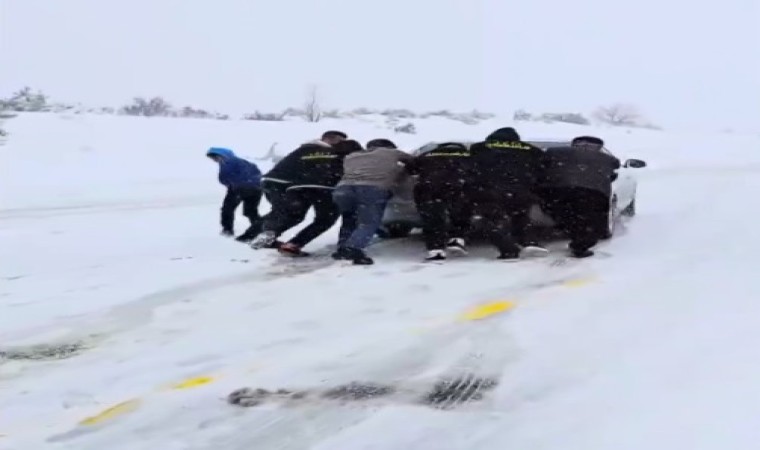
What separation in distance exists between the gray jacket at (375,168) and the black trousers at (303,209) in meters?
0.51

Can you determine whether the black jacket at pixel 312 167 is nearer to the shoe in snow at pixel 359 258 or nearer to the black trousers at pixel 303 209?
the black trousers at pixel 303 209

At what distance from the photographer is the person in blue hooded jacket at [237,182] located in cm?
1127

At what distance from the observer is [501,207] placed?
929cm

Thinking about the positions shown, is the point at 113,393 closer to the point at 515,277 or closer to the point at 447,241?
the point at 515,277

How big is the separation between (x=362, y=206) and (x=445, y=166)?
3.12 feet

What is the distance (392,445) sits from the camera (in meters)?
4.15

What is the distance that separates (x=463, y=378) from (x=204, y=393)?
4.74 ft

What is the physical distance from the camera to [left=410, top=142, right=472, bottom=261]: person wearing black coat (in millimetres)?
9250

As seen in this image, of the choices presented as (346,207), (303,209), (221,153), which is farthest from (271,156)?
(346,207)

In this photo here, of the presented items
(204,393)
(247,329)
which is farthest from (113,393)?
(247,329)

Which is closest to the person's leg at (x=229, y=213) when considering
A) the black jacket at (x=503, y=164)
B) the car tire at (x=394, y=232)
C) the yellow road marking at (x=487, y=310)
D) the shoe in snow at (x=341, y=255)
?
the car tire at (x=394, y=232)

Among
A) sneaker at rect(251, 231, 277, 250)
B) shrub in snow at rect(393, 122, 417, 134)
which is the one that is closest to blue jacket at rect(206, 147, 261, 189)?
sneaker at rect(251, 231, 277, 250)

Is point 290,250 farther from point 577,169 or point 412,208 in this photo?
point 577,169

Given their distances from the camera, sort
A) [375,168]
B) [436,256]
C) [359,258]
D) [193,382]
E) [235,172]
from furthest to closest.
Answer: [235,172] < [375,168] < [436,256] < [359,258] < [193,382]
